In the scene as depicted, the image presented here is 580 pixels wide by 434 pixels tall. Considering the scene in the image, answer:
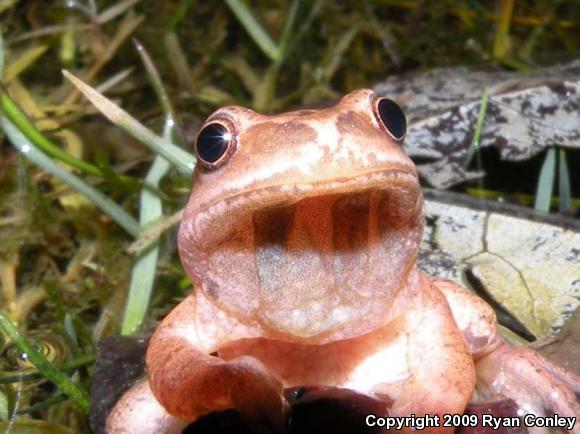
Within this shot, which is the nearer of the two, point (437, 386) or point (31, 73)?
point (437, 386)

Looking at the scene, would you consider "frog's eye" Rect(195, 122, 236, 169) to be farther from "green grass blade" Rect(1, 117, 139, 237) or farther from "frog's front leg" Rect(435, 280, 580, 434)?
"green grass blade" Rect(1, 117, 139, 237)

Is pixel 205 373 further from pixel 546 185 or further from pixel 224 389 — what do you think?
pixel 546 185

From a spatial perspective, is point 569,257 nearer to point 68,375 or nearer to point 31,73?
point 68,375

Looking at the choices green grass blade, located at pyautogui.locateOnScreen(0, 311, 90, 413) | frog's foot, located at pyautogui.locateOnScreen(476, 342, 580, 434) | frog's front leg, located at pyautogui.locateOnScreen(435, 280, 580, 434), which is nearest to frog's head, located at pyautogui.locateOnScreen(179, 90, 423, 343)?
frog's front leg, located at pyautogui.locateOnScreen(435, 280, 580, 434)

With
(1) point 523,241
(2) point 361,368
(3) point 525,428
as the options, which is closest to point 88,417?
(2) point 361,368

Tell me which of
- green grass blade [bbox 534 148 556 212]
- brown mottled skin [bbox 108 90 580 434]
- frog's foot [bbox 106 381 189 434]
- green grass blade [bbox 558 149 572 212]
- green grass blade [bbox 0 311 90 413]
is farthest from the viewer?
green grass blade [bbox 558 149 572 212]

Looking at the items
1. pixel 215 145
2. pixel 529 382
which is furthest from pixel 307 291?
pixel 529 382
